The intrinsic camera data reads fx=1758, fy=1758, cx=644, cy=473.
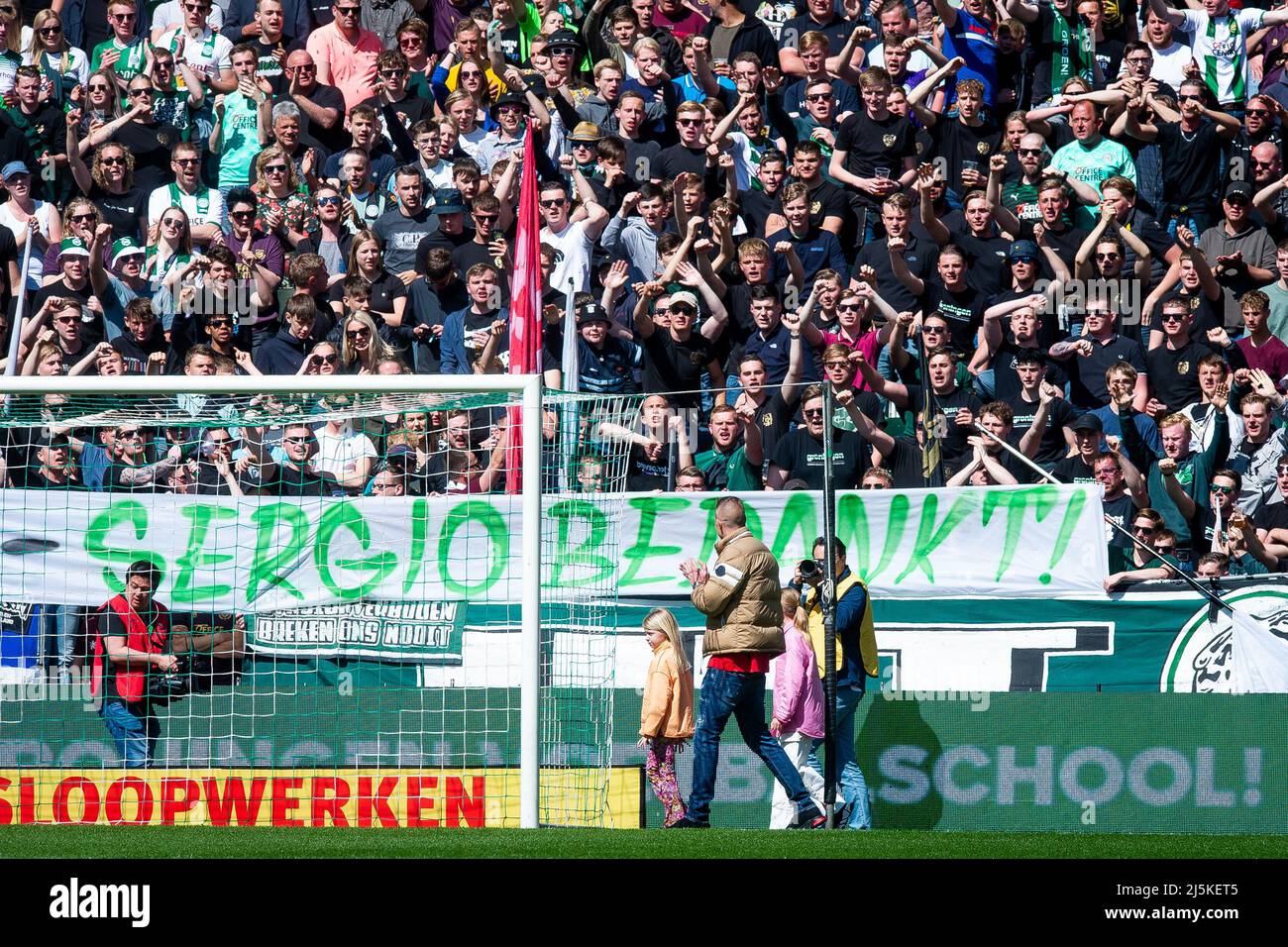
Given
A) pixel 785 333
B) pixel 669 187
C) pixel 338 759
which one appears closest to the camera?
pixel 338 759

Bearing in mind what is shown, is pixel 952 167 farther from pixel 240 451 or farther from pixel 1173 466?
pixel 240 451

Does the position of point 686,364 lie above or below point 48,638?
above

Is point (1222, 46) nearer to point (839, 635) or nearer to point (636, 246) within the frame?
point (636, 246)

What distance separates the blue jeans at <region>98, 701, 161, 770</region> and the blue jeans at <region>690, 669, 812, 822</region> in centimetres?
347

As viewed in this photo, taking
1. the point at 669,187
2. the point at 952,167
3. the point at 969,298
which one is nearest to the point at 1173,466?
the point at 969,298

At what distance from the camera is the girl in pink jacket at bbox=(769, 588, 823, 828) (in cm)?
1084

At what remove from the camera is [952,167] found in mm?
15305

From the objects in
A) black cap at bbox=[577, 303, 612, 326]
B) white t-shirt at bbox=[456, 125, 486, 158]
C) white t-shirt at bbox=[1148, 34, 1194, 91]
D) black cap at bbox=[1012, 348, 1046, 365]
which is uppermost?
white t-shirt at bbox=[1148, 34, 1194, 91]

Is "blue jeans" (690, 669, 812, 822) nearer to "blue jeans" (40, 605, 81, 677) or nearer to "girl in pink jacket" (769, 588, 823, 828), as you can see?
"girl in pink jacket" (769, 588, 823, 828)

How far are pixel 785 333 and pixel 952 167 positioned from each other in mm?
2579

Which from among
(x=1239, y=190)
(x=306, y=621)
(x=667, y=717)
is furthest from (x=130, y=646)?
(x=1239, y=190)

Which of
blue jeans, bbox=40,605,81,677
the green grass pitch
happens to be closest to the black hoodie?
blue jeans, bbox=40,605,81,677

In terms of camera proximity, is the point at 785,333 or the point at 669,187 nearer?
the point at 785,333
